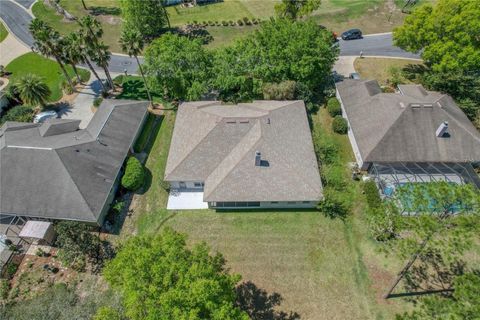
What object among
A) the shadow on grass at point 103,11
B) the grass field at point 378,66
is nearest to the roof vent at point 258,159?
the grass field at point 378,66

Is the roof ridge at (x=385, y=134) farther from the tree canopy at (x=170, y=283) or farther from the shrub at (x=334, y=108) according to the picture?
the tree canopy at (x=170, y=283)

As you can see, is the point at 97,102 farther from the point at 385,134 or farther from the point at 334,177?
the point at 385,134

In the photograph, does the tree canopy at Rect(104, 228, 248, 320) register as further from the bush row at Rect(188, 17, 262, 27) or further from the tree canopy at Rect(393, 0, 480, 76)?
the bush row at Rect(188, 17, 262, 27)

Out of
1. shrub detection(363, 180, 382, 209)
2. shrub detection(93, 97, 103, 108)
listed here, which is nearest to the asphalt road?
shrub detection(93, 97, 103, 108)

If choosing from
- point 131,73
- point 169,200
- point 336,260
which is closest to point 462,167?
point 336,260

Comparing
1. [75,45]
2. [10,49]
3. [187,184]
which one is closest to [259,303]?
[187,184]
